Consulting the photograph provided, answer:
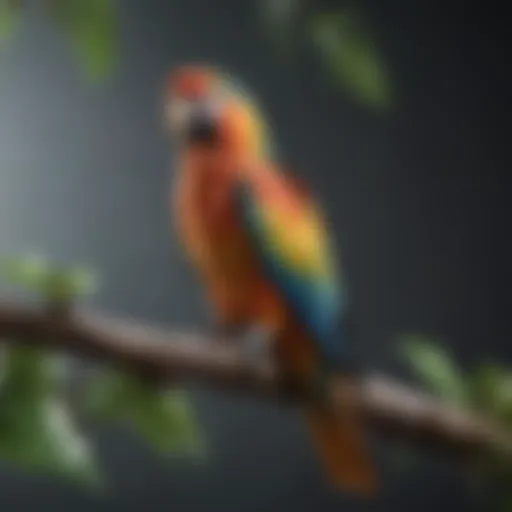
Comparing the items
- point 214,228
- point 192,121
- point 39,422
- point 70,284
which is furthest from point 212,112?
point 39,422

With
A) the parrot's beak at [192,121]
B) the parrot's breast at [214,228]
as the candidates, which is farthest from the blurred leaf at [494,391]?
the parrot's beak at [192,121]

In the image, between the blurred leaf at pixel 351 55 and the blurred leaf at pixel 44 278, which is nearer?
the blurred leaf at pixel 44 278

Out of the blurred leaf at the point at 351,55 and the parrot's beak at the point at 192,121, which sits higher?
the blurred leaf at the point at 351,55

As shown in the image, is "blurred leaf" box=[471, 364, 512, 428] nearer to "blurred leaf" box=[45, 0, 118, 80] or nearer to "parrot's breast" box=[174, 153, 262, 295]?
"parrot's breast" box=[174, 153, 262, 295]

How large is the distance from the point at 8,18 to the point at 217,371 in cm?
46

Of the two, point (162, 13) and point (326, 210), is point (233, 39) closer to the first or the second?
point (162, 13)

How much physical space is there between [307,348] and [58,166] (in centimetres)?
34

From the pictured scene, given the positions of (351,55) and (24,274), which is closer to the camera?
(24,274)

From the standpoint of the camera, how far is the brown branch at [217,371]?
1.15m

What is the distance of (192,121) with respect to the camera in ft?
3.93

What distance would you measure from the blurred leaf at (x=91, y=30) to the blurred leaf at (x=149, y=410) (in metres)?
0.35

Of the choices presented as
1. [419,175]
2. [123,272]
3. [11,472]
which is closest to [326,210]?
[419,175]

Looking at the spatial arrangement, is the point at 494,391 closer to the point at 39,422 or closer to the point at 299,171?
the point at 299,171

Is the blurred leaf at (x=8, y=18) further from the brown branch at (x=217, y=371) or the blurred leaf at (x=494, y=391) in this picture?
the blurred leaf at (x=494, y=391)
